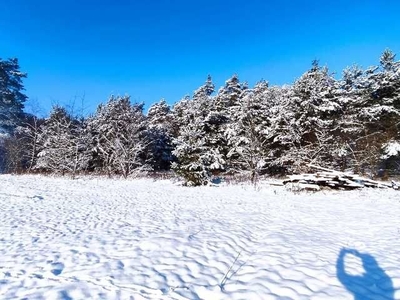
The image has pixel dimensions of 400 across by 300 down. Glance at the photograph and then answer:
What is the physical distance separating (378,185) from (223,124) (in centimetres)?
1624

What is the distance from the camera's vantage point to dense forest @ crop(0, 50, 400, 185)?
23.7 m

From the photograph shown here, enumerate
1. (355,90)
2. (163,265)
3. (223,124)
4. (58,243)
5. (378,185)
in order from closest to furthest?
(163,265), (58,243), (378,185), (355,90), (223,124)

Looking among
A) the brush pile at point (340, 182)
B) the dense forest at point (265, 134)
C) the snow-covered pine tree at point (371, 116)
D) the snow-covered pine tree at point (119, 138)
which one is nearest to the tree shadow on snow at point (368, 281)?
the brush pile at point (340, 182)

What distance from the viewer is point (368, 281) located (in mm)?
4688

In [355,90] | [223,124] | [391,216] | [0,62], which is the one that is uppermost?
[0,62]

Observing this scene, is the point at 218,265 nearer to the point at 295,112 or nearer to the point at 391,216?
the point at 391,216

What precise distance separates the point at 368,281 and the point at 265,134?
74.3 feet

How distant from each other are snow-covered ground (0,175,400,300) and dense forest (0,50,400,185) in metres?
11.6

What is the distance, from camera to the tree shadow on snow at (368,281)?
422 centimetres

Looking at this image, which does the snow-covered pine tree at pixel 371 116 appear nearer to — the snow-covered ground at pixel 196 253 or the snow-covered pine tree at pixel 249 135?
the snow-covered pine tree at pixel 249 135

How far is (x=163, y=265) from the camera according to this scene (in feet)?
16.9

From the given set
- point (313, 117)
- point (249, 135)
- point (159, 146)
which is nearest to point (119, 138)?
point (159, 146)

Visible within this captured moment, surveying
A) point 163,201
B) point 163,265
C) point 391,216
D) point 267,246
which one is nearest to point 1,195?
point 163,201

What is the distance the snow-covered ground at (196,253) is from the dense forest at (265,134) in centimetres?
1161
